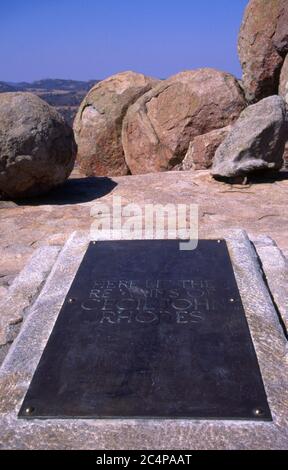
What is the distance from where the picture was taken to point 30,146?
5129mm

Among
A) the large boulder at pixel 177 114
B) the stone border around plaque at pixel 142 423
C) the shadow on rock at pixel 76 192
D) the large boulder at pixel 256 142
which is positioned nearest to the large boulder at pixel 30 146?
the shadow on rock at pixel 76 192

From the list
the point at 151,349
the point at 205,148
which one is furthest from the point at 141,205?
the point at 151,349

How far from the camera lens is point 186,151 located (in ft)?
25.0

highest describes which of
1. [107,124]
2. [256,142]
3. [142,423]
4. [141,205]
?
[142,423]

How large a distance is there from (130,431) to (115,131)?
7479 mm

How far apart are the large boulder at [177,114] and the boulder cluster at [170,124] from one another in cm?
1

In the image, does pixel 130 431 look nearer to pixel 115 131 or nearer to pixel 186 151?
pixel 186 151

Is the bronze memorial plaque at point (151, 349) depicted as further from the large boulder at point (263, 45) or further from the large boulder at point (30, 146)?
the large boulder at point (263, 45)

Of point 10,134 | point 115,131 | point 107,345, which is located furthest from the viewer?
point 115,131

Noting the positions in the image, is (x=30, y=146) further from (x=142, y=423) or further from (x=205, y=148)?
(x=142, y=423)

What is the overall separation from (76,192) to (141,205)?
97 cm

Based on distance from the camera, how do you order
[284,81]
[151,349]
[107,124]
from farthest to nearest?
[107,124] → [284,81] → [151,349]
